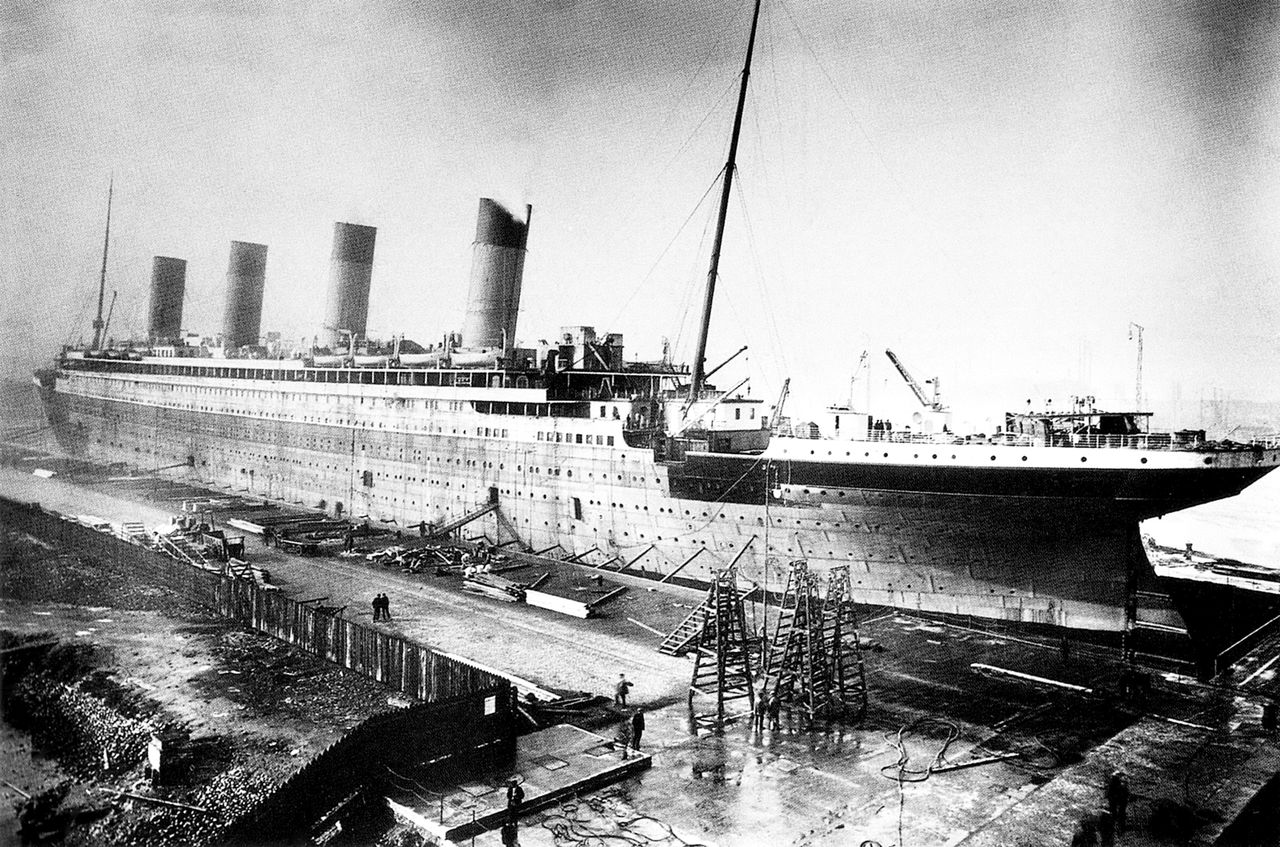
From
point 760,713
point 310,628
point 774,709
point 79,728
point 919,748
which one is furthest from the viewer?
point 310,628

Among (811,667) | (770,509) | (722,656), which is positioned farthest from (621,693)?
(770,509)

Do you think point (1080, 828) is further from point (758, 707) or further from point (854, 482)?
point (854, 482)

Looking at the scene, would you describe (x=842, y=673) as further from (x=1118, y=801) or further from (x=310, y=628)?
(x=310, y=628)

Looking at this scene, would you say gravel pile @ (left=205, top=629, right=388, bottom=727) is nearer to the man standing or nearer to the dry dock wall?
the dry dock wall

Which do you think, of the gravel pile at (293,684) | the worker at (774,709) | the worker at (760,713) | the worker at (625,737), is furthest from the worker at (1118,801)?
the gravel pile at (293,684)

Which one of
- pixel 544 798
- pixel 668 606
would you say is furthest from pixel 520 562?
pixel 544 798

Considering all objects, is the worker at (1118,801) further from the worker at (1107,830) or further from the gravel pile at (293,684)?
the gravel pile at (293,684)
